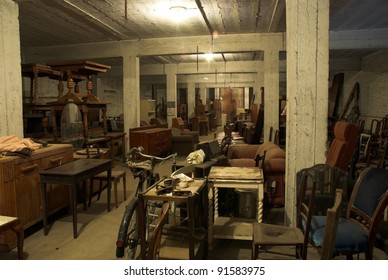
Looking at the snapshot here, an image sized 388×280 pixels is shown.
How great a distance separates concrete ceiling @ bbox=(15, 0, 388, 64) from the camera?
5.26 meters

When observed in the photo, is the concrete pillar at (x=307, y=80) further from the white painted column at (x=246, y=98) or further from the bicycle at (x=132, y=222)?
the white painted column at (x=246, y=98)

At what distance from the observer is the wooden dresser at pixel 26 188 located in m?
3.13

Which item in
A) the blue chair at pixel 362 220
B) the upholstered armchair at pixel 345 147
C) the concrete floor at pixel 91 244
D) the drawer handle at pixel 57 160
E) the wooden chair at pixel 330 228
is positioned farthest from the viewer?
the drawer handle at pixel 57 160

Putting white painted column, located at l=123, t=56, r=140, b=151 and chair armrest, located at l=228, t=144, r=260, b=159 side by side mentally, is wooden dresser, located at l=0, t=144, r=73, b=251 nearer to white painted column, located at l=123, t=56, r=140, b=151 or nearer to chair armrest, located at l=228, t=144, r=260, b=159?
chair armrest, located at l=228, t=144, r=260, b=159

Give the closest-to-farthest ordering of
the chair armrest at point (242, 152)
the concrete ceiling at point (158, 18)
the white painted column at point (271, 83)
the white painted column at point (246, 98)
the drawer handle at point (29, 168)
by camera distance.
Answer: the drawer handle at point (29, 168), the concrete ceiling at point (158, 18), the chair armrest at point (242, 152), the white painted column at point (271, 83), the white painted column at point (246, 98)

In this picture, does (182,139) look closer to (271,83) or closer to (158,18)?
(271,83)

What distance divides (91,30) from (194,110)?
9.37 metres

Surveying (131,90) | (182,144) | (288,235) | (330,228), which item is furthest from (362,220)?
(182,144)

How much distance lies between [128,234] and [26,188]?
4.55 ft

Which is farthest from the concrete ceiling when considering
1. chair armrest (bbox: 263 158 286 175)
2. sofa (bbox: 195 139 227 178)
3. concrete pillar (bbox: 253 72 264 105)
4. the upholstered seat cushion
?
concrete pillar (bbox: 253 72 264 105)

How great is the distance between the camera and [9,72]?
4195 millimetres

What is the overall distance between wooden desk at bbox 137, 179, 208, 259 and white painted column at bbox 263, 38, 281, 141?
4.56 m

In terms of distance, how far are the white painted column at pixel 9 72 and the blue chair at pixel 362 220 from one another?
3.86m

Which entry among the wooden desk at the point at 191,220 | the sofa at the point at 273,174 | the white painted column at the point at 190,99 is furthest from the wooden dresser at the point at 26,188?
the white painted column at the point at 190,99
